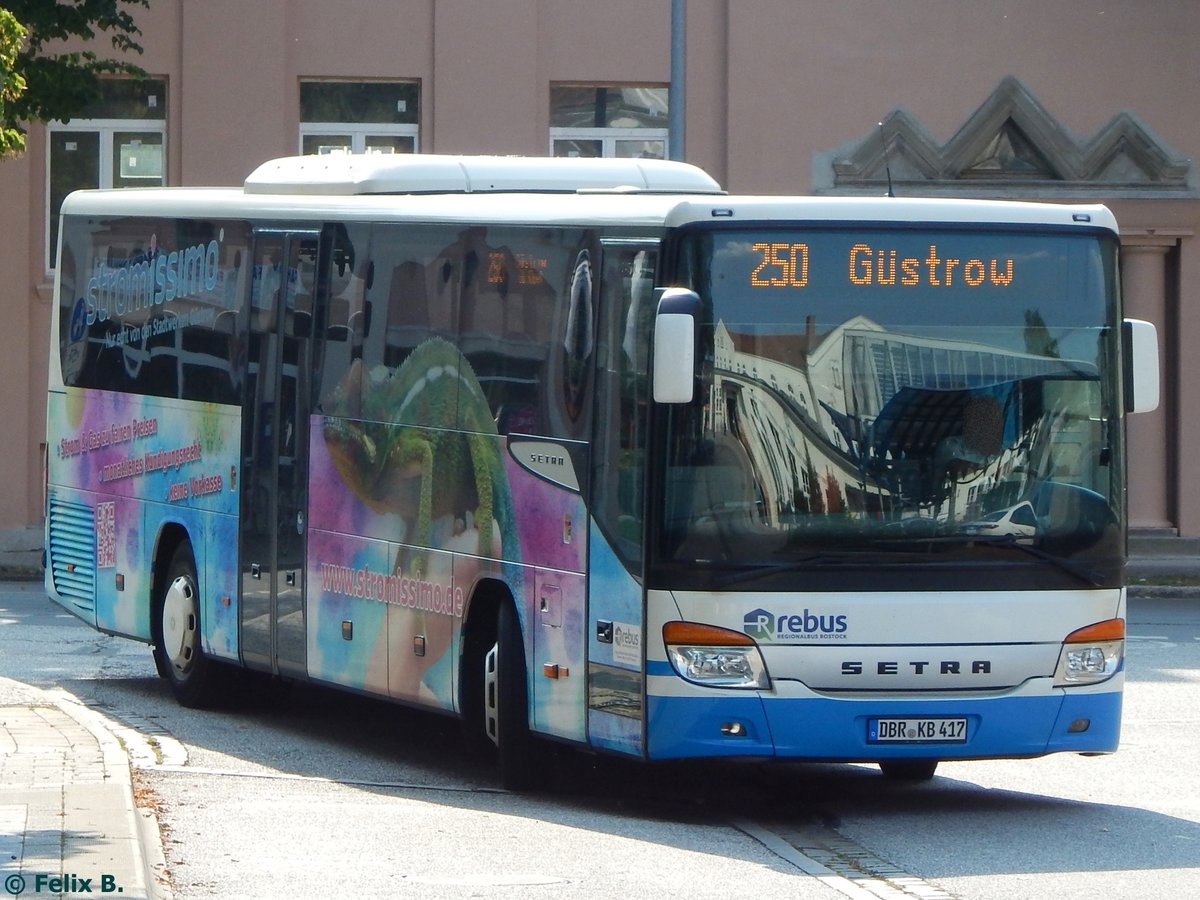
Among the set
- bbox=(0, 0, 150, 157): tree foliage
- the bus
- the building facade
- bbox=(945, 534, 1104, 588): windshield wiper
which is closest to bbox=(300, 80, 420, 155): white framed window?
the building facade

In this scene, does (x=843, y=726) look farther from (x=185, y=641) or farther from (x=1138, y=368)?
(x=185, y=641)

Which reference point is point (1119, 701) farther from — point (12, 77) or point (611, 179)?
point (12, 77)

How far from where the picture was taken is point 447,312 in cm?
1177

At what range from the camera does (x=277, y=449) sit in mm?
13352

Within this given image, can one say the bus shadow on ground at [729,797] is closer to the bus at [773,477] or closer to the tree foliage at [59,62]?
the bus at [773,477]

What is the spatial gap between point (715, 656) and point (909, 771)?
2.32 metres

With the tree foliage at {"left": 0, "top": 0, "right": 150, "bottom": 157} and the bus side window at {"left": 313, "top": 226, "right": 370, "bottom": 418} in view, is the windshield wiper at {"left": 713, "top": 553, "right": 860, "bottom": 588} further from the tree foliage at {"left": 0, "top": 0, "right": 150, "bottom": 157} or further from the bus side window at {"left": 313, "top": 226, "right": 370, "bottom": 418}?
the tree foliage at {"left": 0, "top": 0, "right": 150, "bottom": 157}

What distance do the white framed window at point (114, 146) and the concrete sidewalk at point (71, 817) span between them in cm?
1530

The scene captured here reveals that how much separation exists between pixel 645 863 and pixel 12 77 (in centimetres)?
553

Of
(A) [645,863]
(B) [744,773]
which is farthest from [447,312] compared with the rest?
(A) [645,863]

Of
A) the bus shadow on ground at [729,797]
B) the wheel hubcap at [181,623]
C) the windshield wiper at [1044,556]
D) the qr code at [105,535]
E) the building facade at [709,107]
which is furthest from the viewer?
the building facade at [709,107]

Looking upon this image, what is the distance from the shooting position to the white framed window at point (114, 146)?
26.8 m

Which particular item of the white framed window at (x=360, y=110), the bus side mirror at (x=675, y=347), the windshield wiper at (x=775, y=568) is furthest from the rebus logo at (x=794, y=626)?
the white framed window at (x=360, y=110)

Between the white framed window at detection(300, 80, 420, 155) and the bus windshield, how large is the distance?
17331mm
